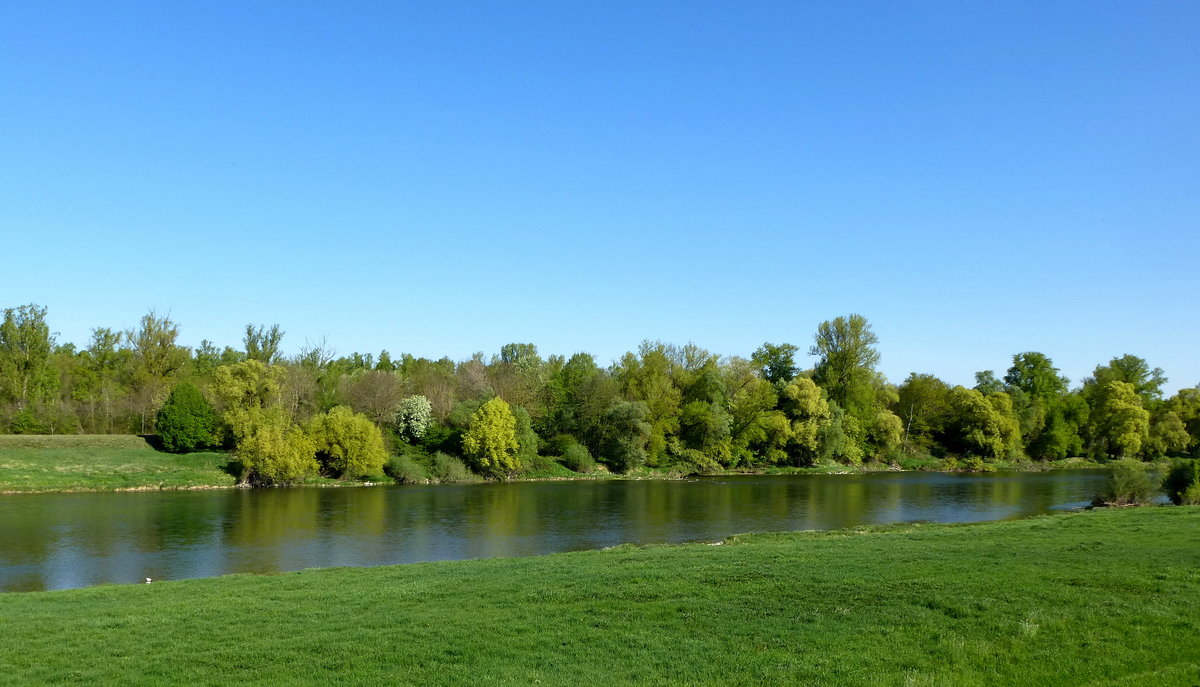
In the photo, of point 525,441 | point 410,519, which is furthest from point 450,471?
point 410,519

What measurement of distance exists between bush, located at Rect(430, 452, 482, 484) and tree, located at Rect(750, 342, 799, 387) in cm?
4688

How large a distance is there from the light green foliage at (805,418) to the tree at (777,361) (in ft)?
47.3

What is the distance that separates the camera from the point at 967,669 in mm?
10016

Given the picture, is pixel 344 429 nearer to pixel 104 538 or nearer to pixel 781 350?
pixel 104 538

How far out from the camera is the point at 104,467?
179ft

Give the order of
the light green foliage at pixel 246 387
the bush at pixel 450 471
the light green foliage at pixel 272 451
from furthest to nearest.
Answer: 1. the bush at pixel 450 471
2. the light green foliage at pixel 246 387
3. the light green foliage at pixel 272 451

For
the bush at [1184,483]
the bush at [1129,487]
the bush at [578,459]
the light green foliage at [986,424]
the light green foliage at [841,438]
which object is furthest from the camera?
the light green foliage at [986,424]

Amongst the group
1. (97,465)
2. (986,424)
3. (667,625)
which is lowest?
(97,465)

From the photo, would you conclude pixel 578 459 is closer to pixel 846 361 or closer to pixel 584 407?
pixel 584 407

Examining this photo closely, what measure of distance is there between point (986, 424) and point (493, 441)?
56.6 metres

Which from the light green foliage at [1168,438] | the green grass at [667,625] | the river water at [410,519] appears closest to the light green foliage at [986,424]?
the light green foliage at [1168,438]

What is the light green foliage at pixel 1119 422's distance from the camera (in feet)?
288

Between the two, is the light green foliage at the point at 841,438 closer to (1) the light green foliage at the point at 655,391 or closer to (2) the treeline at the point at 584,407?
(2) the treeline at the point at 584,407

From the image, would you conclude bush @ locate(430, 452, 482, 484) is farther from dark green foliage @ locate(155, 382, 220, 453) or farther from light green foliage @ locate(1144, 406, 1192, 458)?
light green foliage @ locate(1144, 406, 1192, 458)
